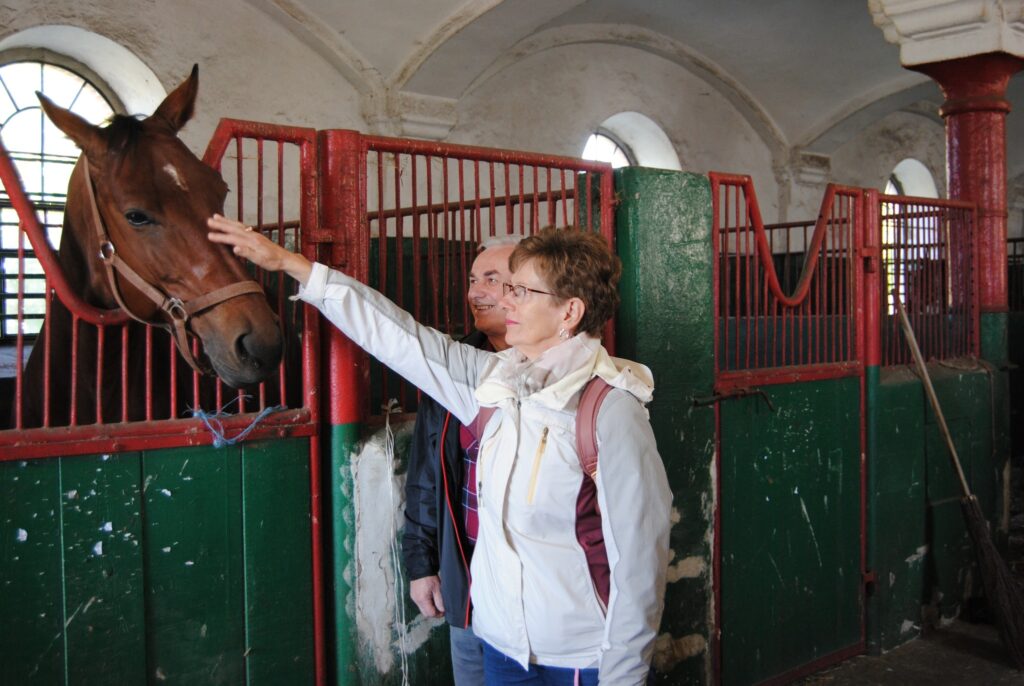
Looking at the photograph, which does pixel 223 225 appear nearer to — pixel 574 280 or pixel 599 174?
pixel 574 280

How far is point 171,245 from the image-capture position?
5.79 ft

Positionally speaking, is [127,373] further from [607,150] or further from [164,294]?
[607,150]

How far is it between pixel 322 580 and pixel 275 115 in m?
4.62

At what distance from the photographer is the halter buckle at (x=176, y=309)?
176 cm

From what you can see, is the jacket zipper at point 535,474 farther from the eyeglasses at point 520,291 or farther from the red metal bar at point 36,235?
the red metal bar at point 36,235

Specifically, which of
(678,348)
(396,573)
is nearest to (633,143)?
(678,348)

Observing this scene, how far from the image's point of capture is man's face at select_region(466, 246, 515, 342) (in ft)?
7.09

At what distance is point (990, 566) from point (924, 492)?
1.36 ft

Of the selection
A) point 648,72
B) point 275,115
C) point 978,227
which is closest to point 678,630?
point 978,227

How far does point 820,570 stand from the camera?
3455mm

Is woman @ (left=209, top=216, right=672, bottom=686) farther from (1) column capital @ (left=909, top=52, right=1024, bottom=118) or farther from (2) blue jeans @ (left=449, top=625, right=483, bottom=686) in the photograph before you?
(1) column capital @ (left=909, top=52, right=1024, bottom=118)

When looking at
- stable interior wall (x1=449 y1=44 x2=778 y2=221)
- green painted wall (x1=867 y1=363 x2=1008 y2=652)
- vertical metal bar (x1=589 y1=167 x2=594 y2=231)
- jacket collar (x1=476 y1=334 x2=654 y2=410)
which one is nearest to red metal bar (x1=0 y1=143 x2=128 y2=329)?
jacket collar (x1=476 y1=334 x2=654 y2=410)

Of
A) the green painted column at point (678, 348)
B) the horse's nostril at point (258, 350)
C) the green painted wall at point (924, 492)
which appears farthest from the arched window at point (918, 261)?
the horse's nostril at point (258, 350)

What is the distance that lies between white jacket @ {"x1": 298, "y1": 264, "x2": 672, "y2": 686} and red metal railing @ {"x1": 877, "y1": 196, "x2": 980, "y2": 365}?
293 centimetres
